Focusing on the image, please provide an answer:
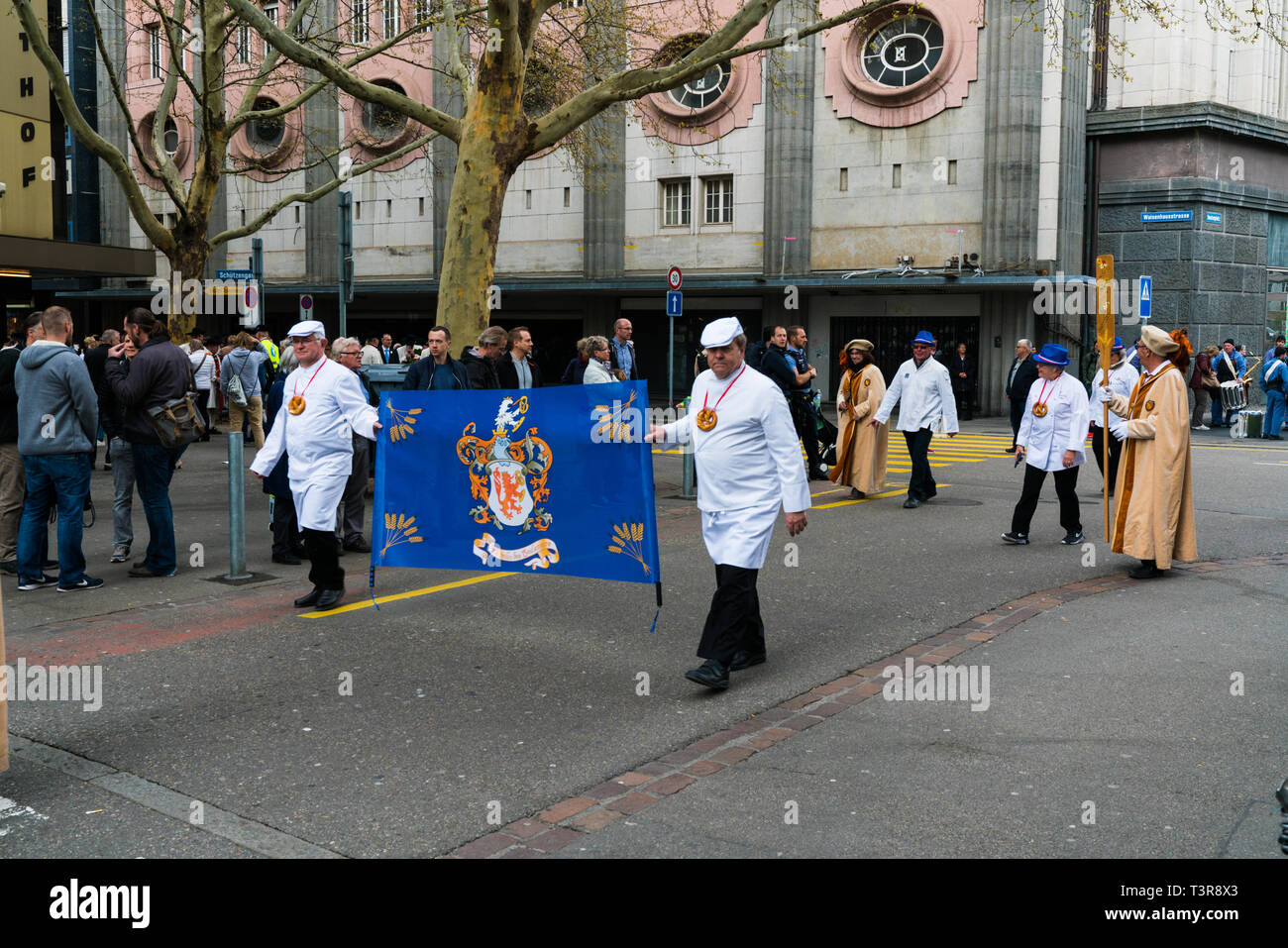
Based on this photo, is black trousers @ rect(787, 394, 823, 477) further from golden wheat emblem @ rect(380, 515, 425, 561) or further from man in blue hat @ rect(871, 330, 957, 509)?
golden wheat emblem @ rect(380, 515, 425, 561)

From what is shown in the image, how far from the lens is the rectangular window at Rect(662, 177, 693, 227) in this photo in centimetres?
3428

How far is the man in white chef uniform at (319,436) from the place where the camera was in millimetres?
8312

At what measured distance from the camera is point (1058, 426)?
11.1 meters

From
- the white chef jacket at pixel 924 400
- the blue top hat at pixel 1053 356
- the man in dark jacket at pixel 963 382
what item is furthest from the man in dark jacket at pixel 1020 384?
the man in dark jacket at pixel 963 382

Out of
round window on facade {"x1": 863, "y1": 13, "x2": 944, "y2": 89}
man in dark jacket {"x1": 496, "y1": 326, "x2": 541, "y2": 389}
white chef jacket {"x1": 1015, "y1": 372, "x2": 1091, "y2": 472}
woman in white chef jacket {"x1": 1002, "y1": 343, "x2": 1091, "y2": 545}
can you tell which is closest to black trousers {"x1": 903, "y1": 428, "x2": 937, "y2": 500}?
woman in white chef jacket {"x1": 1002, "y1": 343, "x2": 1091, "y2": 545}

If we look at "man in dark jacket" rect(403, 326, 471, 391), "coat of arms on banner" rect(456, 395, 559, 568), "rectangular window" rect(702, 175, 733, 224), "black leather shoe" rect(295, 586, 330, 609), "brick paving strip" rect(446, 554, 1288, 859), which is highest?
"rectangular window" rect(702, 175, 733, 224)

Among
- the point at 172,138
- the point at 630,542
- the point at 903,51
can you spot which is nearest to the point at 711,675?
the point at 630,542

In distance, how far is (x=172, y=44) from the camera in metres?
19.7

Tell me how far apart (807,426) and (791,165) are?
17985mm

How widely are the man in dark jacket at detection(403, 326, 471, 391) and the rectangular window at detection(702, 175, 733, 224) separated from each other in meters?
23.3

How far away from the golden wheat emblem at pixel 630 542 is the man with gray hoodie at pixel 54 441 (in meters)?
4.32

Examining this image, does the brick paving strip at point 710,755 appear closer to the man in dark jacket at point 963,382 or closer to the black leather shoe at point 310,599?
the black leather shoe at point 310,599

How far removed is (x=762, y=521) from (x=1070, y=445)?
5282mm

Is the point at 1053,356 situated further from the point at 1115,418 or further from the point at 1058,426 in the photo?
the point at 1115,418
